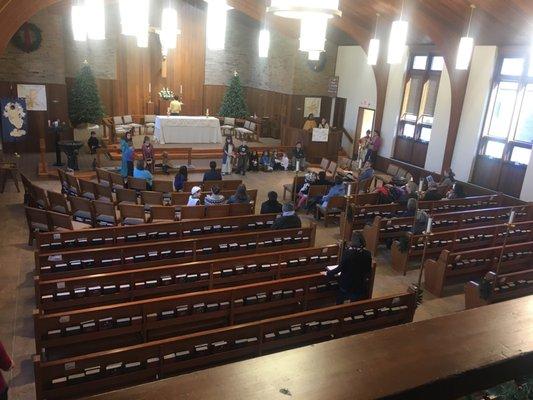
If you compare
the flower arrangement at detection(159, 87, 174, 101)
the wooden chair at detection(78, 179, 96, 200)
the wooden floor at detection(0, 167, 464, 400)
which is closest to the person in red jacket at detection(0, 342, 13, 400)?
the wooden floor at detection(0, 167, 464, 400)

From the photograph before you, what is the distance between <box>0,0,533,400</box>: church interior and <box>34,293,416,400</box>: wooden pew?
2 cm

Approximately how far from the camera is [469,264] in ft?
21.0

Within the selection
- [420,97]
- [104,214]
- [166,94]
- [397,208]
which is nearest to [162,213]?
[104,214]

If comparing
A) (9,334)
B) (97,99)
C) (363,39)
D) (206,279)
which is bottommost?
(9,334)

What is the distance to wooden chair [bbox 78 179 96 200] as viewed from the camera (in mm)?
8641

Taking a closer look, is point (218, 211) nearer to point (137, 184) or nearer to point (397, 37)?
point (137, 184)

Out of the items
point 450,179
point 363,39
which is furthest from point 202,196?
point 363,39

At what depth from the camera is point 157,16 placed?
56.6 ft

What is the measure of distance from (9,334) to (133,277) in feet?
4.86

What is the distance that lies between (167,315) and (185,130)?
466 inches

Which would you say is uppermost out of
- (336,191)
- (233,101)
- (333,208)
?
(233,101)

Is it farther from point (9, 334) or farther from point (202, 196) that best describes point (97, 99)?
point (9, 334)

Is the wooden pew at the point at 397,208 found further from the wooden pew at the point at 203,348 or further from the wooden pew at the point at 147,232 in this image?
the wooden pew at the point at 203,348

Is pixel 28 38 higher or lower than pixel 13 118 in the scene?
higher
